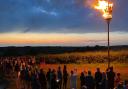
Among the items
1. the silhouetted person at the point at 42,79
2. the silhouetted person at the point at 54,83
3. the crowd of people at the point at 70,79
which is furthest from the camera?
the silhouetted person at the point at 42,79

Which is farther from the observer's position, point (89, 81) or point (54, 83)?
point (54, 83)

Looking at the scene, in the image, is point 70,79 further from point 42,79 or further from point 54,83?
point 42,79

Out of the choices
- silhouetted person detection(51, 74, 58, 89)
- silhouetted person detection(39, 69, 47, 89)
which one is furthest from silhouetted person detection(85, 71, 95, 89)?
silhouetted person detection(39, 69, 47, 89)

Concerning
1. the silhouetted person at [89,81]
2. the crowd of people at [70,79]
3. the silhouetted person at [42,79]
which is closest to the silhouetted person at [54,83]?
the crowd of people at [70,79]

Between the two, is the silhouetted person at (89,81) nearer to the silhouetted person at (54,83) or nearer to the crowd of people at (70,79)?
the crowd of people at (70,79)

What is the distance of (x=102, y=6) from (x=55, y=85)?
5.45 metres

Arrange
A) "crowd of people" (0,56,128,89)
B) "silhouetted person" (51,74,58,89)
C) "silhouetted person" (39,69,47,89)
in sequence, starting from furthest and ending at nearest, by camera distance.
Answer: "silhouetted person" (39,69,47,89)
"silhouetted person" (51,74,58,89)
"crowd of people" (0,56,128,89)

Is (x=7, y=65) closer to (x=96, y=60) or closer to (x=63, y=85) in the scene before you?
(x=63, y=85)

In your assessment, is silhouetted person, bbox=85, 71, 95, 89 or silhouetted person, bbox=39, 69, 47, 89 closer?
silhouetted person, bbox=85, 71, 95, 89

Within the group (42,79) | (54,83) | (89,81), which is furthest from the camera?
(42,79)

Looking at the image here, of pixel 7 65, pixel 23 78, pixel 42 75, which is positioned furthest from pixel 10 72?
pixel 42 75

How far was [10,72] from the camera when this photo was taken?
49031 millimetres

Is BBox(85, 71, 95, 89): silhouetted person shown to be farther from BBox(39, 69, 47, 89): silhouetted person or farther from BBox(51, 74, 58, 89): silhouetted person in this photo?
BBox(39, 69, 47, 89): silhouetted person

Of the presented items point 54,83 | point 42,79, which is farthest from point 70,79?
point 42,79
